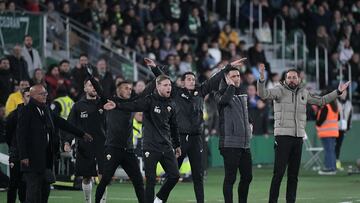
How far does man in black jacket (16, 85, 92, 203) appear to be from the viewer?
16156mm

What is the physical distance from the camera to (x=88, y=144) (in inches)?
742

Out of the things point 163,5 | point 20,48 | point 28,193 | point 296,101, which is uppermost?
point 163,5

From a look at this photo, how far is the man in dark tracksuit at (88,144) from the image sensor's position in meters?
18.8

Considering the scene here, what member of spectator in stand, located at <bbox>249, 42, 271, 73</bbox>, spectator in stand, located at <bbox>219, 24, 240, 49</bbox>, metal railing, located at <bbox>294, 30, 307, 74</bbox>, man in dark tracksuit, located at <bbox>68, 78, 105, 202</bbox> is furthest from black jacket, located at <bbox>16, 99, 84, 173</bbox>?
metal railing, located at <bbox>294, 30, 307, 74</bbox>

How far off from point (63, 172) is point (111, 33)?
7790mm

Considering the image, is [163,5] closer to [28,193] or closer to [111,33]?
[111,33]

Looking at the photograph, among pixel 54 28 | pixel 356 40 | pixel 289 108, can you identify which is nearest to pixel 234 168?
pixel 289 108

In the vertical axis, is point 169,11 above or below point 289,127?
above

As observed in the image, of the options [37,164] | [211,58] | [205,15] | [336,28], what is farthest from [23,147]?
[336,28]

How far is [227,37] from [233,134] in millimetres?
19033

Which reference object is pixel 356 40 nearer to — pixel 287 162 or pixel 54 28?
pixel 54 28

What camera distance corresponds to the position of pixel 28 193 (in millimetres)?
16172

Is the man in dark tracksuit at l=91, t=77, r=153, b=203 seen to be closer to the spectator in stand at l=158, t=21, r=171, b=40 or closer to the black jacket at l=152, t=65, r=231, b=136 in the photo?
the black jacket at l=152, t=65, r=231, b=136

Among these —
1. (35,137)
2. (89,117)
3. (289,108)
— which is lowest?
(35,137)
